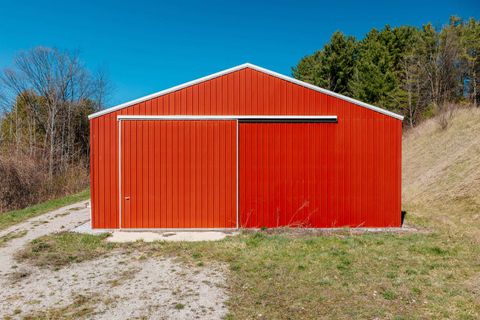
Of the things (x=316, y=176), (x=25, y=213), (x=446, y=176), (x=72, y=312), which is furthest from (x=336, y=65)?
(x=72, y=312)

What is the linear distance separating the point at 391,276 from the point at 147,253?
4.53 m

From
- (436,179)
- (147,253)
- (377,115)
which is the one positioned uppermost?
(377,115)

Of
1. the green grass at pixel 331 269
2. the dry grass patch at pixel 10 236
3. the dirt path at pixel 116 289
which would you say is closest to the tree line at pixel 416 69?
the green grass at pixel 331 269

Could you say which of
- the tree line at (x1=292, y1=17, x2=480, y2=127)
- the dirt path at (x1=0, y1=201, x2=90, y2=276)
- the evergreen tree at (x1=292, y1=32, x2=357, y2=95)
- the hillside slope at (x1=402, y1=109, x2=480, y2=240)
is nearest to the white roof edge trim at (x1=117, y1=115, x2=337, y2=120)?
the dirt path at (x1=0, y1=201, x2=90, y2=276)

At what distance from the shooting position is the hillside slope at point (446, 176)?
959 cm

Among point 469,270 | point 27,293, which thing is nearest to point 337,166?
point 469,270

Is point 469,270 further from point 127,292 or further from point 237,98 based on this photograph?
point 237,98

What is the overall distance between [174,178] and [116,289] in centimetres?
413

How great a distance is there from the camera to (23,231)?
29.2 ft

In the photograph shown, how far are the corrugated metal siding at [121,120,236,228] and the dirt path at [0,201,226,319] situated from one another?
81.2 inches

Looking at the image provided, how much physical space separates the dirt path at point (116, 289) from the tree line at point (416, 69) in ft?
74.1

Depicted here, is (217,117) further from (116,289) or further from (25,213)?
(25,213)

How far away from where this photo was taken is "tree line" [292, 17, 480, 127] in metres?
24.9

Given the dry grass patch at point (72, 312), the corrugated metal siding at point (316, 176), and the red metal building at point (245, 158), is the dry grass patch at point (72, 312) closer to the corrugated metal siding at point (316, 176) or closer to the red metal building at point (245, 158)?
the red metal building at point (245, 158)
